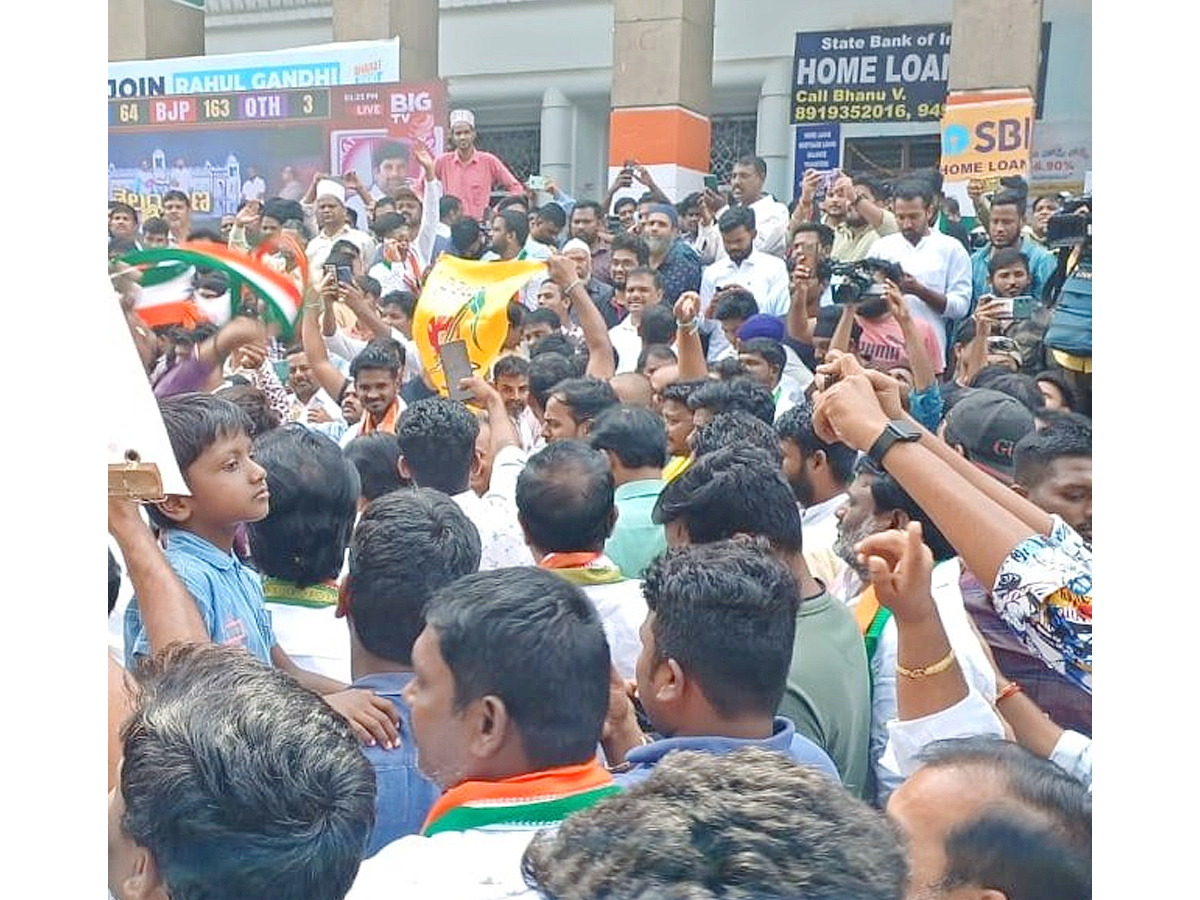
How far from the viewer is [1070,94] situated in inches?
370

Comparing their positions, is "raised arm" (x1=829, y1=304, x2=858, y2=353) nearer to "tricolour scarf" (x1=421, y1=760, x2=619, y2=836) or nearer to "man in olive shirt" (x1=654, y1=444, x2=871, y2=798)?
"man in olive shirt" (x1=654, y1=444, x2=871, y2=798)

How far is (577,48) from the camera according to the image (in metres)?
11.4

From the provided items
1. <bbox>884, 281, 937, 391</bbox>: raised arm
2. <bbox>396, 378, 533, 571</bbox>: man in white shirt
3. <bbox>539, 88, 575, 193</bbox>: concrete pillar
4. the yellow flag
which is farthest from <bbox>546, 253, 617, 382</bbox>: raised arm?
<bbox>539, 88, 575, 193</bbox>: concrete pillar

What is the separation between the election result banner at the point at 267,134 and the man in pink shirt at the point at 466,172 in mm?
814

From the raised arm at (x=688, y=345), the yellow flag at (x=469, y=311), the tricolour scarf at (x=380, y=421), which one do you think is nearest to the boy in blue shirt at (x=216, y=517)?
the tricolour scarf at (x=380, y=421)

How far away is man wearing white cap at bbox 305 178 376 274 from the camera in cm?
722

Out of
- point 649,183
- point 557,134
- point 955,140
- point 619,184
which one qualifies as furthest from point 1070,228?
point 557,134

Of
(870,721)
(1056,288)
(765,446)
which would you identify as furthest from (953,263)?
(870,721)

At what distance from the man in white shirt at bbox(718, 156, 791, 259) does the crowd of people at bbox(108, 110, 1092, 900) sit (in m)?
3.03

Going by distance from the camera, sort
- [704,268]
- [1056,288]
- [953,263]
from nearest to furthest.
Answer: [1056,288] < [953,263] < [704,268]

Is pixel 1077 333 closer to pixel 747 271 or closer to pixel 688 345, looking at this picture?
pixel 688 345

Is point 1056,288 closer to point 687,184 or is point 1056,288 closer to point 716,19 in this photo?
point 687,184

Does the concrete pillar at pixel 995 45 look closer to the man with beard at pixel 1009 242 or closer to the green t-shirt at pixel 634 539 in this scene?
the man with beard at pixel 1009 242
